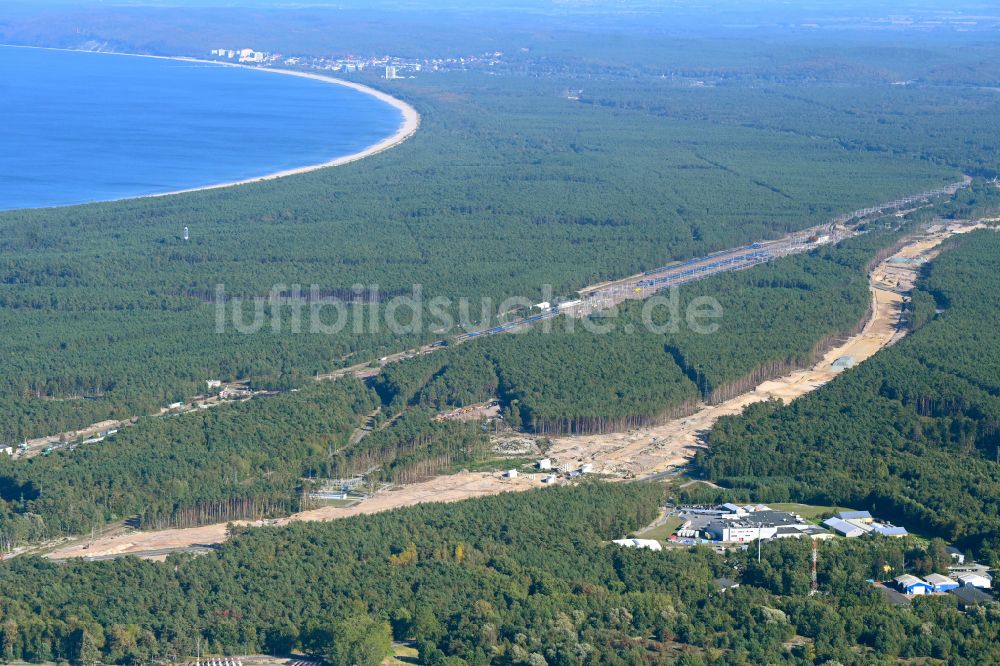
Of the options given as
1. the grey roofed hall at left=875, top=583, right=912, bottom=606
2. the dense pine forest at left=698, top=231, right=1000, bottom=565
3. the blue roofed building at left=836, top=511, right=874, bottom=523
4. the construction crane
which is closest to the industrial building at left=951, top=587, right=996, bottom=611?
the grey roofed hall at left=875, top=583, right=912, bottom=606

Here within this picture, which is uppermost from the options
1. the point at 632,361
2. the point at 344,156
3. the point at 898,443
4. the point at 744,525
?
the point at 344,156

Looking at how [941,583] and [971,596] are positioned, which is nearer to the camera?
[971,596]

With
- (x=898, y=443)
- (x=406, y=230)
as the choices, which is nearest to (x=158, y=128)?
(x=406, y=230)

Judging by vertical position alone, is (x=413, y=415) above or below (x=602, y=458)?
above

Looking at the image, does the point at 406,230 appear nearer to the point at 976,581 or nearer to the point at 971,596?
the point at 976,581

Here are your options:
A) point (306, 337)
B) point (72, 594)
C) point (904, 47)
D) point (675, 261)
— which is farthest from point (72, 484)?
point (904, 47)

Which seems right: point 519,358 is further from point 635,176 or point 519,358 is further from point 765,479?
point 635,176

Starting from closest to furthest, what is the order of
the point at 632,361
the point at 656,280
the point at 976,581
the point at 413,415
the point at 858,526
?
the point at 976,581
the point at 858,526
the point at 413,415
the point at 632,361
the point at 656,280
